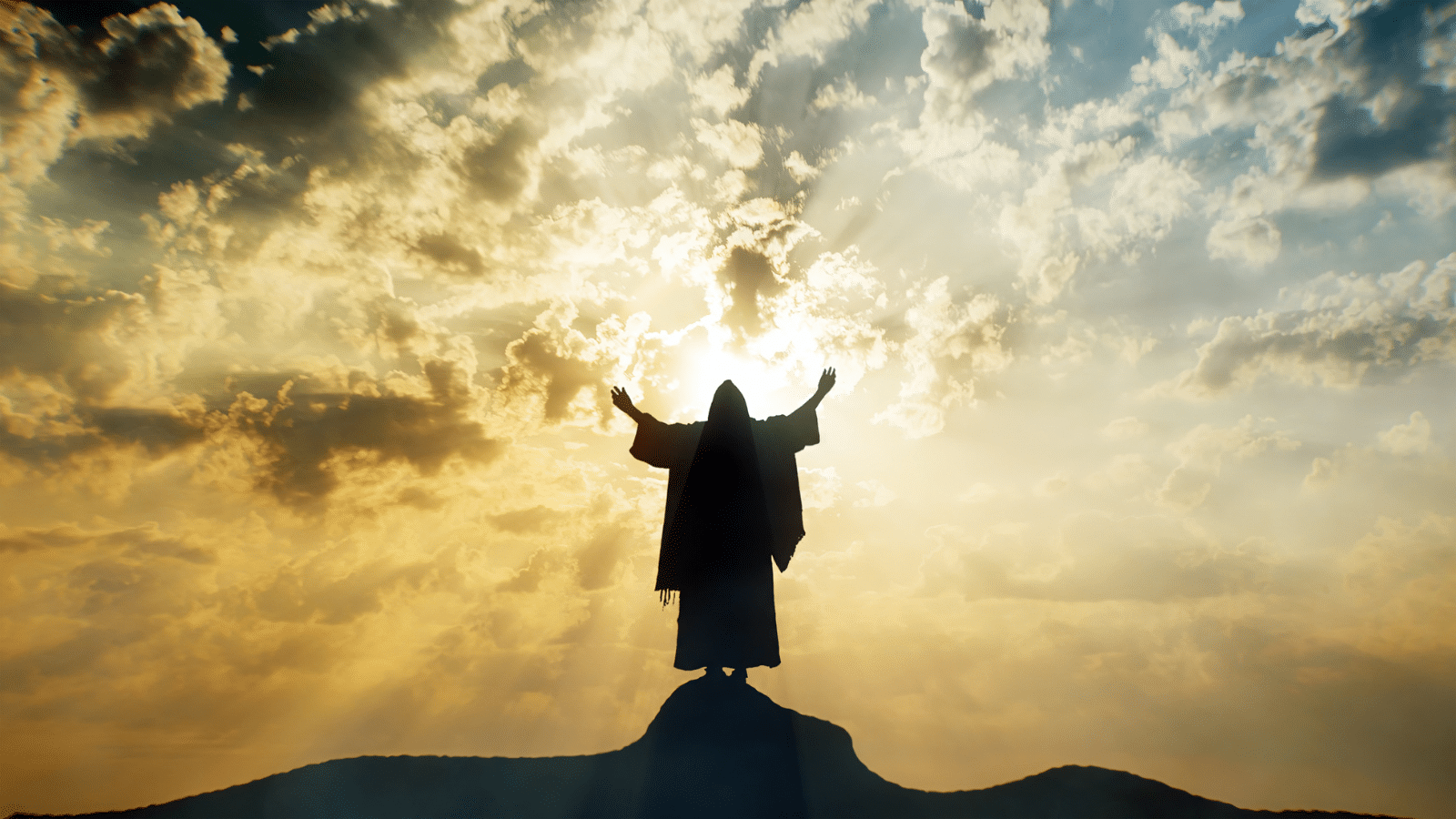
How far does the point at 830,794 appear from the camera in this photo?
368 inches

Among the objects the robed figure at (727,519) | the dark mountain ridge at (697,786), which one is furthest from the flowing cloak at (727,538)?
the dark mountain ridge at (697,786)

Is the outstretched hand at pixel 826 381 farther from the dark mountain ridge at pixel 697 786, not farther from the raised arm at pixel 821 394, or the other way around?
the dark mountain ridge at pixel 697 786

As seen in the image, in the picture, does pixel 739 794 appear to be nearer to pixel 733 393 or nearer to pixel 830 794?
pixel 830 794

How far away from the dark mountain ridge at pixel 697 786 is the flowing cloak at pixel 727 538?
705 mm

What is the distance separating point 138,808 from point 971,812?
1146 cm

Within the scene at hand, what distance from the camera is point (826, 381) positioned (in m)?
11.6

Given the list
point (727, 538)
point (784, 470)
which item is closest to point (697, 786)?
point (727, 538)

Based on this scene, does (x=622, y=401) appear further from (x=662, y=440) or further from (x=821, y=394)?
(x=821, y=394)

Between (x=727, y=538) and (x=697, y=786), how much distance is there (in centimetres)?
329

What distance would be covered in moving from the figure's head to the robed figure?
0.02 meters

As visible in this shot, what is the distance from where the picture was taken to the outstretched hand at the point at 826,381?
11594 millimetres

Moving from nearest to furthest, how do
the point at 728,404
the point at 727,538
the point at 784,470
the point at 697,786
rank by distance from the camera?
the point at 697,786, the point at 727,538, the point at 728,404, the point at 784,470

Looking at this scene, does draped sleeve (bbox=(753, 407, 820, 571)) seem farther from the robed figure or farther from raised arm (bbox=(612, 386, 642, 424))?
raised arm (bbox=(612, 386, 642, 424))

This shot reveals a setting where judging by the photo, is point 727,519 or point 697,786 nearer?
point 697,786
